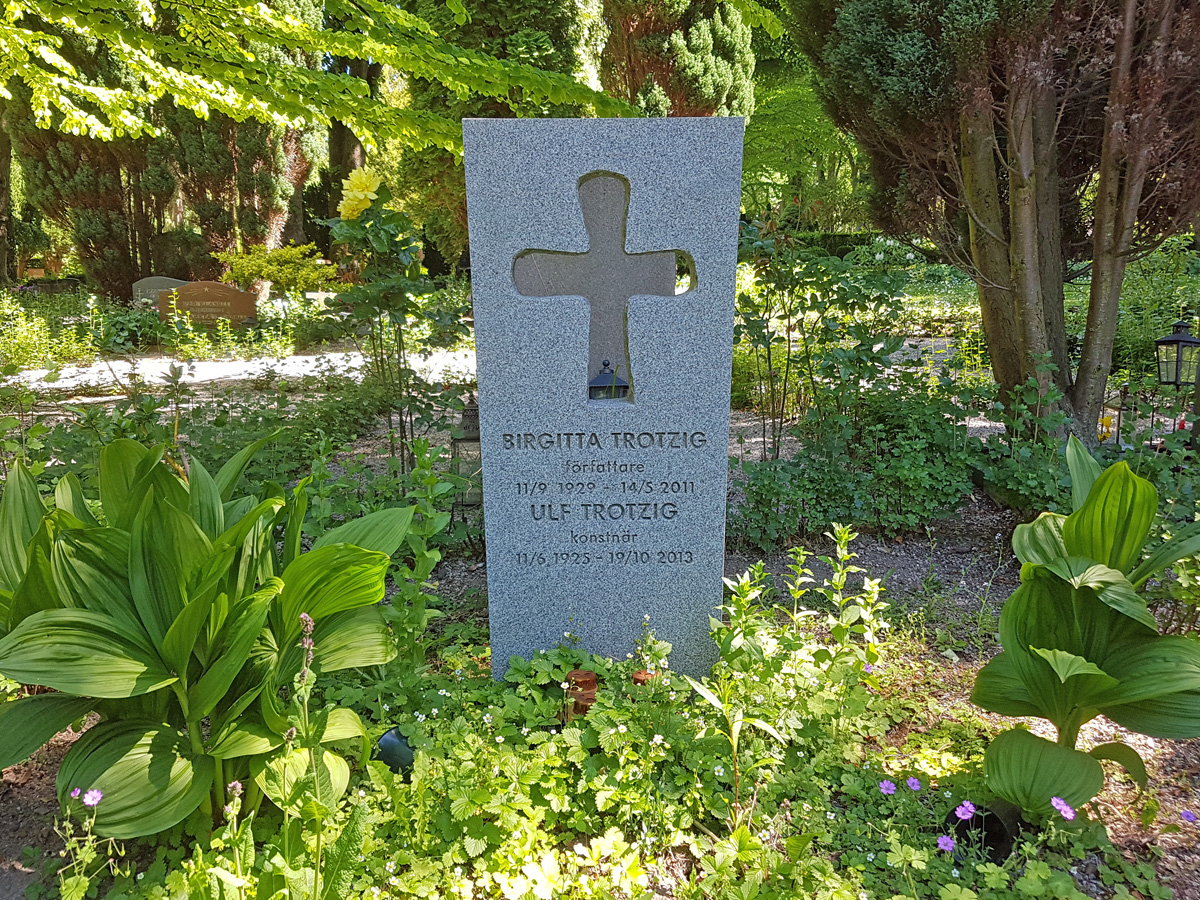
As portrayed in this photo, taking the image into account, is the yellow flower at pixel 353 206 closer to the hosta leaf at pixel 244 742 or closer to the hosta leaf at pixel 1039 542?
the hosta leaf at pixel 244 742

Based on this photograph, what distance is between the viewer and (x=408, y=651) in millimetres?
2699

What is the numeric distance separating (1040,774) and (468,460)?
11.3 ft

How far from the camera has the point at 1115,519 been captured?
215 centimetres

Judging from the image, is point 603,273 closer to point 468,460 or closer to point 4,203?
point 468,460

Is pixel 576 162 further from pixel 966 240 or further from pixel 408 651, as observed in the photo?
pixel 966 240

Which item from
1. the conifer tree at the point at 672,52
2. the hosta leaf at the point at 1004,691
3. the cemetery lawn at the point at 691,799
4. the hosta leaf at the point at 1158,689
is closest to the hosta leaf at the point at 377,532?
the cemetery lawn at the point at 691,799

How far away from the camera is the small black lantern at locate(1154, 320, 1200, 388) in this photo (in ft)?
14.9

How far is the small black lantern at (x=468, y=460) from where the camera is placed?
14.0 feet

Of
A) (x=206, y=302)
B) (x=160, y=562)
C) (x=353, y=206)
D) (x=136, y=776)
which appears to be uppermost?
(x=353, y=206)

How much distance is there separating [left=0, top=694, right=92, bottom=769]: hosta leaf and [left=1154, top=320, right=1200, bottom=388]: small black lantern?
549cm

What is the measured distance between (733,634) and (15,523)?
2.14 meters

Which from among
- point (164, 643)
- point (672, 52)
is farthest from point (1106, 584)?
point (672, 52)

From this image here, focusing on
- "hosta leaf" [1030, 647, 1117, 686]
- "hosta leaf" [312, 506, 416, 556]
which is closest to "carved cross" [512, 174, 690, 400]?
"hosta leaf" [312, 506, 416, 556]

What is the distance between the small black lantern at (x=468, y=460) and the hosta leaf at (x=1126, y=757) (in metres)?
2.60
